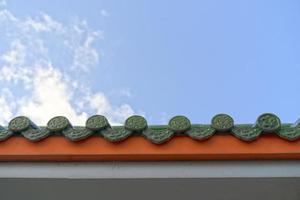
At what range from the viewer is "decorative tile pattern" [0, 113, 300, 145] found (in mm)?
2209

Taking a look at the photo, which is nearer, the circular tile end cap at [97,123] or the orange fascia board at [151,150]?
the orange fascia board at [151,150]

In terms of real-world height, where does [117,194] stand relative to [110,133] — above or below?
below

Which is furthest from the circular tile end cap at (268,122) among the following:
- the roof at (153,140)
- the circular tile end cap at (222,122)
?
the circular tile end cap at (222,122)

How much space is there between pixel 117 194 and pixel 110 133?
30cm

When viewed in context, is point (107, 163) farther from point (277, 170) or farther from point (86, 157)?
point (277, 170)

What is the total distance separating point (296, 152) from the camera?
6.98 ft

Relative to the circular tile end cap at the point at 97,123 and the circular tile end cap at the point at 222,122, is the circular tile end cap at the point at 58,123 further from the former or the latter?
the circular tile end cap at the point at 222,122

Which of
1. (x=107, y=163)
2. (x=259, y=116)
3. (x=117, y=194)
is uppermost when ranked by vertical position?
(x=259, y=116)

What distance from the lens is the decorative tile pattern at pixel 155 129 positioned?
87.0 inches

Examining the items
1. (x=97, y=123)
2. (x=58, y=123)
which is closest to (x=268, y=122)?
(x=97, y=123)

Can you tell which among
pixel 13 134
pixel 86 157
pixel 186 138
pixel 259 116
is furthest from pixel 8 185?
pixel 259 116

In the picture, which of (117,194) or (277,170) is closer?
(277,170)

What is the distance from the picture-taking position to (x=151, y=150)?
2189mm

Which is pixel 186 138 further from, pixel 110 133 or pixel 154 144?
pixel 110 133
